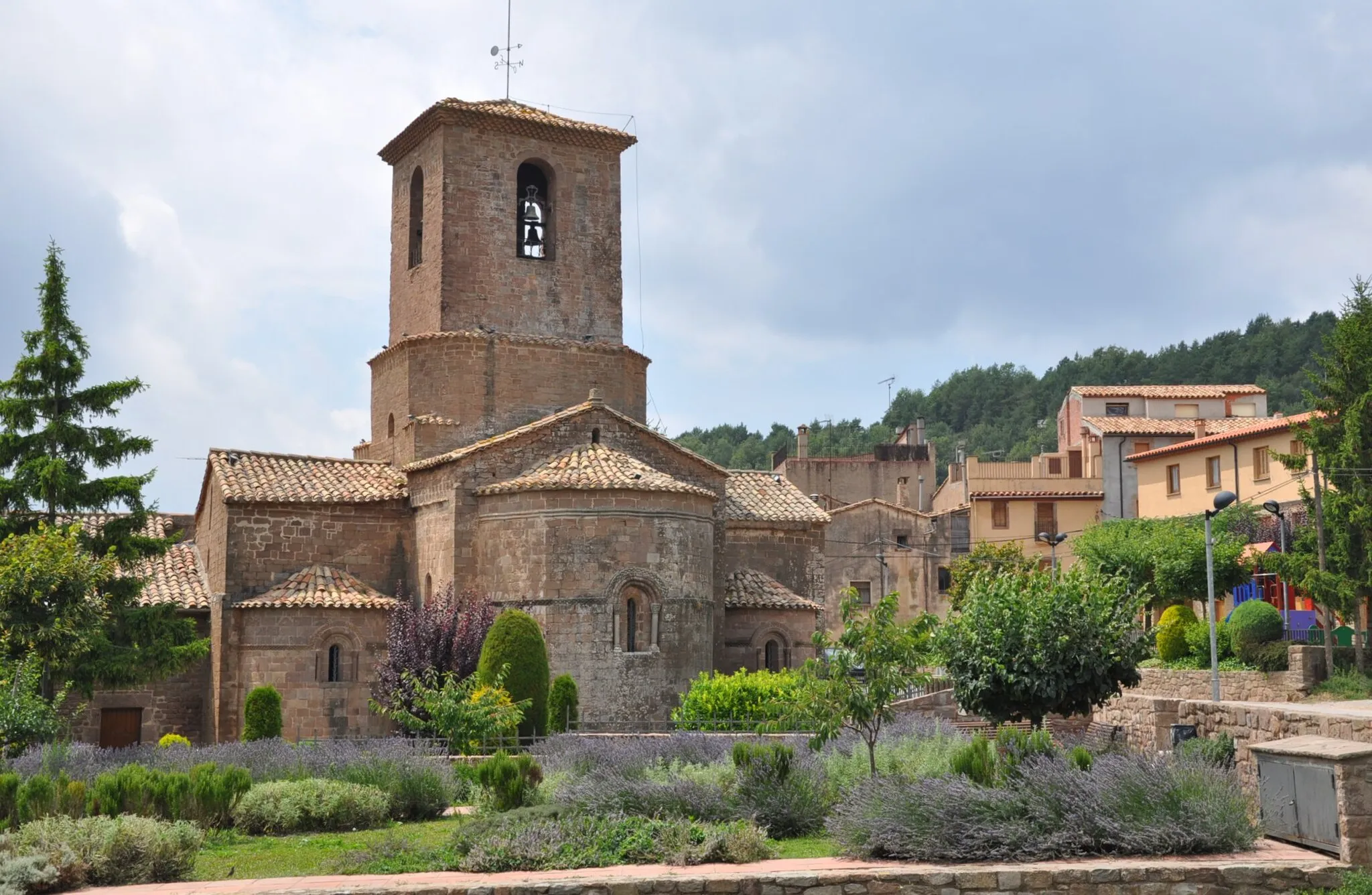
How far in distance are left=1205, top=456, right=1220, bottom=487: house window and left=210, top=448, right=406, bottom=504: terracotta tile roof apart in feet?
78.7

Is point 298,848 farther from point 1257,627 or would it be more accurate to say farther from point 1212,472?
point 1212,472

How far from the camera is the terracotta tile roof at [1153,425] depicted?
5003 cm

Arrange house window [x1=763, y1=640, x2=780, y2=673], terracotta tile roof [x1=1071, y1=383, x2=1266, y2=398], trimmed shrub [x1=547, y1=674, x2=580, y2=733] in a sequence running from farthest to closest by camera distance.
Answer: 1. terracotta tile roof [x1=1071, y1=383, x2=1266, y2=398]
2. house window [x1=763, y1=640, x2=780, y2=673]
3. trimmed shrub [x1=547, y1=674, x2=580, y2=733]

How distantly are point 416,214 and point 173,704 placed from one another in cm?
1238

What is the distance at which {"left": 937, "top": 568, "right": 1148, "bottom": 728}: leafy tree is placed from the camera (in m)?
18.4

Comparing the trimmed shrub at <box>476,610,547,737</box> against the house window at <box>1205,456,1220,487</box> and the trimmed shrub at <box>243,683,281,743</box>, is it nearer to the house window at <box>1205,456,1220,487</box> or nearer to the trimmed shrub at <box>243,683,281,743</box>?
the trimmed shrub at <box>243,683,281,743</box>

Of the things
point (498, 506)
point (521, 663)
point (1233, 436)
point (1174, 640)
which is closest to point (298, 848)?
point (521, 663)

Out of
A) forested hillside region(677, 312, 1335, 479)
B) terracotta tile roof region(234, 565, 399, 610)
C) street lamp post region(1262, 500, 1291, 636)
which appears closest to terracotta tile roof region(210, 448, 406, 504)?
terracotta tile roof region(234, 565, 399, 610)

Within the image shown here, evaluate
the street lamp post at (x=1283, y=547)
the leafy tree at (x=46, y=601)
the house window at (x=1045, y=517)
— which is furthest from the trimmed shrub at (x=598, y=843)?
the house window at (x=1045, y=517)

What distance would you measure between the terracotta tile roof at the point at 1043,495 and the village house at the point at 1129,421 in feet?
1.76

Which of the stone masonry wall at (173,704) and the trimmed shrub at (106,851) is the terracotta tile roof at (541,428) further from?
the trimmed shrub at (106,851)

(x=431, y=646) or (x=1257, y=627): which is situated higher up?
(x=1257, y=627)

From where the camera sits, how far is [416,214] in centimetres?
3272

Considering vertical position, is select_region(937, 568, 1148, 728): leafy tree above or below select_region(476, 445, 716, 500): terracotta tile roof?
below
